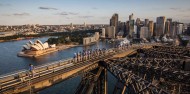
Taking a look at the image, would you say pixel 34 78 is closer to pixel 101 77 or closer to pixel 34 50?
pixel 101 77

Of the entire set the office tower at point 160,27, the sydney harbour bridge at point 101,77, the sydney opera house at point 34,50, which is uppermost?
the office tower at point 160,27

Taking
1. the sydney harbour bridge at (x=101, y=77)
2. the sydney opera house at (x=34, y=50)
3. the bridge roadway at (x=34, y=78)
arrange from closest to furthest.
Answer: the bridge roadway at (x=34, y=78) < the sydney harbour bridge at (x=101, y=77) < the sydney opera house at (x=34, y=50)

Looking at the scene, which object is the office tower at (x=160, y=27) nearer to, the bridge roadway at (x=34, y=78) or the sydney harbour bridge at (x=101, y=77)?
the sydney harbour bridge at (x=101, y=77)

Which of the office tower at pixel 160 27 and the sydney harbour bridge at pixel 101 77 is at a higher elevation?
the office tower at pixel 160 27

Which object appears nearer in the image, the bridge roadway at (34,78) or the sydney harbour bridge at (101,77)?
the bridge roadway at (34,78)

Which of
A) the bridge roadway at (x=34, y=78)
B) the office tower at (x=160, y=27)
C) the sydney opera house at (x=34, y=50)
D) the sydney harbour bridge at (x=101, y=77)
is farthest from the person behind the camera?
the office tower at (x=160, y=27)

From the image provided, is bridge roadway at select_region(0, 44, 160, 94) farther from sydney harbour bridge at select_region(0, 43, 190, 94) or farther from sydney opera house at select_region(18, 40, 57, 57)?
sydney opera house at select_region(18, 40, 57, 57)

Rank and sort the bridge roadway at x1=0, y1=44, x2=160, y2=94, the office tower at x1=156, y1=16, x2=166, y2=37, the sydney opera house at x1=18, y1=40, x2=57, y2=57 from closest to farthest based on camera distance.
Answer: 1. the bridge roadway at x1=0, y1=44, x2=160, y2=94
2. the sydney opera house at x1=18, y1=40, x2=57, y2=57
3. the office tower at x1=156, y1=16, x2=166, y2=37

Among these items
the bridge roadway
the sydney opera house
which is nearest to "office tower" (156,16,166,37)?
the sydney opera house

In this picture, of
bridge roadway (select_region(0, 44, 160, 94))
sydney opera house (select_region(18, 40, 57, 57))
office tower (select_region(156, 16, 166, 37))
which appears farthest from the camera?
office tower (select_region(156, 16, 166, 37))

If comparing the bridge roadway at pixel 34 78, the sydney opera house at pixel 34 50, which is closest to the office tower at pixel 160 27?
the sydney opera house at pixel 34 50

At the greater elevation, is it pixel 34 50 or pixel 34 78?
pixel 34 78

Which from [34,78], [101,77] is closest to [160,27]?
[101,77]
